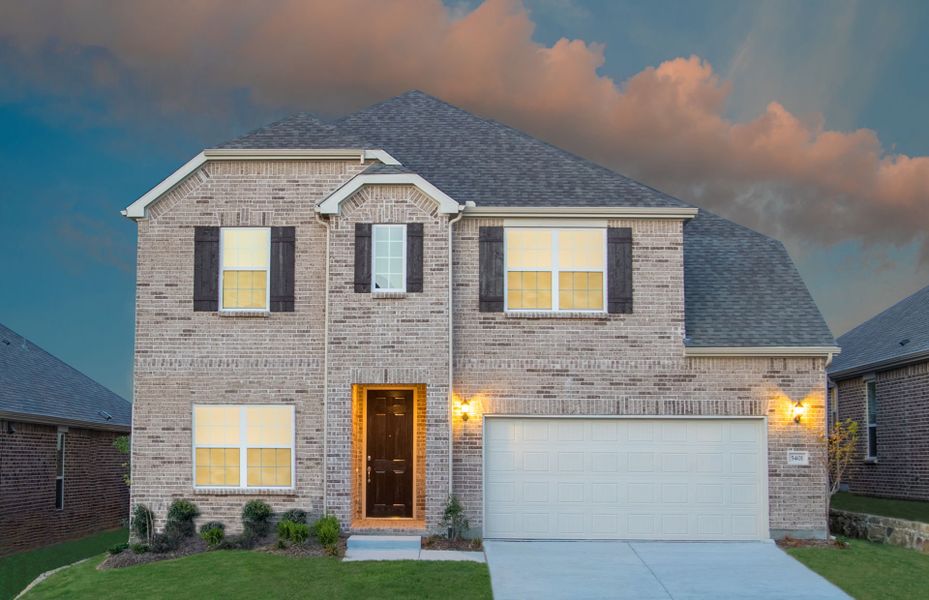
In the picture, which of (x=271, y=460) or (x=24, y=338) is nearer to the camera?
(x=271, y=460)

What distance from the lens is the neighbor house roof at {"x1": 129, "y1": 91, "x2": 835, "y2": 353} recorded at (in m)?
18.7

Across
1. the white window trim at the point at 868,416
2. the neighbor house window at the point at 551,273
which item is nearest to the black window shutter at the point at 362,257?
the neighbor house window at the point at 551,273

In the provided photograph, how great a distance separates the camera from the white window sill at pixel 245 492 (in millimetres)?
18047

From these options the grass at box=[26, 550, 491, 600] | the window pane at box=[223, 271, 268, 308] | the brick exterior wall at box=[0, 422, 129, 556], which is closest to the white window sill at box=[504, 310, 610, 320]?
the window pane at box=[223, 271, 268, 308]

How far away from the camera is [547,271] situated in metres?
18.6

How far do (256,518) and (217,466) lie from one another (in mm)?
1251

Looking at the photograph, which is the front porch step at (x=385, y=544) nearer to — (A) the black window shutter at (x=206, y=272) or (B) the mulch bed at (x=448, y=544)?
(B) the mulch bed at (x=448, y=544)

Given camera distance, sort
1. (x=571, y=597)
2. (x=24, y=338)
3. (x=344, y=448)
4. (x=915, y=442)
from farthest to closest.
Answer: (x=24, y=338) → (x=915, y=442) → (x=344, y=448) → (x=571, y=597)

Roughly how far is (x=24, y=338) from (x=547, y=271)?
15925 mm

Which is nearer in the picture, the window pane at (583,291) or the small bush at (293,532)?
the small bush at (293,532)

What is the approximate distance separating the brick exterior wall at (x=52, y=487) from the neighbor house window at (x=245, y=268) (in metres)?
6.75

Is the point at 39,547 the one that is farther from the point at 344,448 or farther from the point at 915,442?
the point at 915,442

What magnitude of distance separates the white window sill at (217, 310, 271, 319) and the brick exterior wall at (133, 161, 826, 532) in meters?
0.09

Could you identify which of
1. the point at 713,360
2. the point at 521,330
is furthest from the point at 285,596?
the point at 713,360
